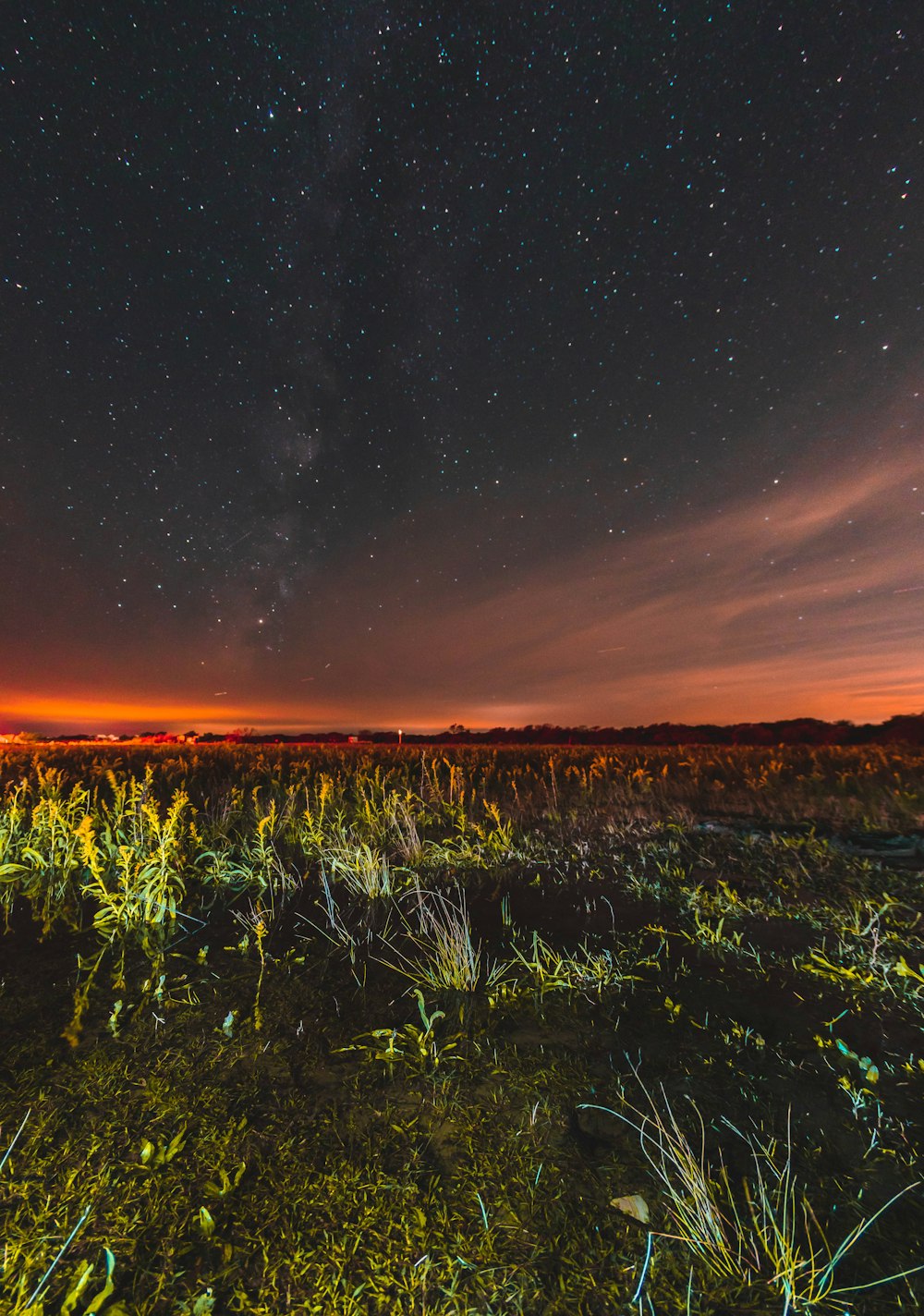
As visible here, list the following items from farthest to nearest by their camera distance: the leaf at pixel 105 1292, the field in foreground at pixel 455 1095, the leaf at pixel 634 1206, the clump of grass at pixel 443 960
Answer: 1. the clump of grass at pixel 443 960
2. the leaf at pixel 634 1206
3. the field in foreground at pixel 455 1095
4. the leaf at pixel 105 1292

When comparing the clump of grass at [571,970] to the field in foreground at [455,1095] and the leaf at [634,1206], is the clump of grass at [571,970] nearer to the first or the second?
the field in foreground at [455,1095]

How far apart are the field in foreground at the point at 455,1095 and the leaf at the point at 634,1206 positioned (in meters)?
0.01

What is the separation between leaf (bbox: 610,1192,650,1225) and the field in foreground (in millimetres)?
11

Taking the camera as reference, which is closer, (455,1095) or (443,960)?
(455,1095)

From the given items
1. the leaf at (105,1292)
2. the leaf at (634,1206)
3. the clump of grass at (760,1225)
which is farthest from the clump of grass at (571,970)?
the leaf at (105,1292)

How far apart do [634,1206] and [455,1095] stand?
788mm

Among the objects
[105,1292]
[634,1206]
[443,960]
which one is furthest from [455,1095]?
[105,1292]

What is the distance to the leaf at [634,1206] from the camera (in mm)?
1659

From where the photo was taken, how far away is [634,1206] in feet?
5.57

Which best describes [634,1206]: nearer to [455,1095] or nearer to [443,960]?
[455,1095]

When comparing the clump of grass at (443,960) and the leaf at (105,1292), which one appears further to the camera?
the clump of grass at (443,960)

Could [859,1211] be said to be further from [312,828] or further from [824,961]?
[312,828]

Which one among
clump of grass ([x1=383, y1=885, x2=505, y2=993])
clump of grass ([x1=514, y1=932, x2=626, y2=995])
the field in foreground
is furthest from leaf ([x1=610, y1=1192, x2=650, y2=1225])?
clump of grass ([x1=383, y1=885, x2=505, y2=993])

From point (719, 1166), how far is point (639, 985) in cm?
129
